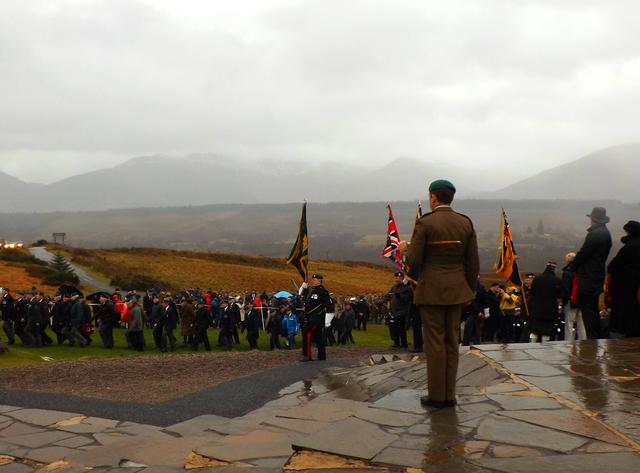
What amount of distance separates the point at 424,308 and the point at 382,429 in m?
1.26

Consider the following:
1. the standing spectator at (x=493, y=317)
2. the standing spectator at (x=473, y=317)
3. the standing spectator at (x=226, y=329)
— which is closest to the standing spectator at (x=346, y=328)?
the standing spectator at (x=226, y=329)

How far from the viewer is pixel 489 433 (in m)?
4.84

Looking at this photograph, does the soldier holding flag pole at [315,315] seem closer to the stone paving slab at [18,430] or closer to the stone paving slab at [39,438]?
Result: the stone paving slab at [18,430]

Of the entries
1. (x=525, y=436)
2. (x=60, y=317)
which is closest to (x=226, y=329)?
(x=60, y=317)

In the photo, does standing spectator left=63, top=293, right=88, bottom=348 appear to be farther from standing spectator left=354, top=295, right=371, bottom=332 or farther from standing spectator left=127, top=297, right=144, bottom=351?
standing spectator left=354, top=295, right=371, bottom=332

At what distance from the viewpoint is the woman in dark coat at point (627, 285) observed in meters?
8.84

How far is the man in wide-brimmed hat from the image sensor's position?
9148 mm

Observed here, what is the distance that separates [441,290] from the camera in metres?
5.75

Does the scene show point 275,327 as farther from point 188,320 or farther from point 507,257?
point 507,257

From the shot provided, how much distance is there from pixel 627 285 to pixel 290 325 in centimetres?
1272

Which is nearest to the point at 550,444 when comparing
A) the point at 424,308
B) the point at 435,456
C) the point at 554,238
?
the point at 435,456

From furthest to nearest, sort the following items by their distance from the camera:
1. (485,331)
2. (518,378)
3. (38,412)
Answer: (485,331) < (38,412) < (518,378)

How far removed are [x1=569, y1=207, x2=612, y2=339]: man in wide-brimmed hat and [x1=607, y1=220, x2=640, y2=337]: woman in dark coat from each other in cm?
20

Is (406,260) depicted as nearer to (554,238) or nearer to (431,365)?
(431,365)
